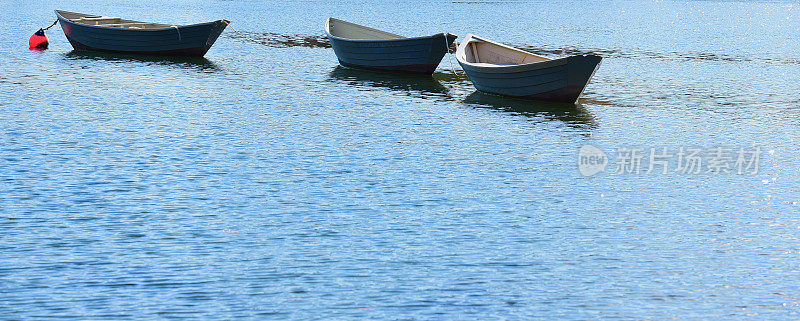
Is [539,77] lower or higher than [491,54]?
lower

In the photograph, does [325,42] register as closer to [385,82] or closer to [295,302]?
[385,82]

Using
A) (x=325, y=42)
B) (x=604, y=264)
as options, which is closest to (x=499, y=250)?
(x=604, y=264)

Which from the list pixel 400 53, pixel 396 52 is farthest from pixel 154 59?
pixel 400 53

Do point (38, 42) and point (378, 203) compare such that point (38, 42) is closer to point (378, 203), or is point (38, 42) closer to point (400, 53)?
point (400, 53)

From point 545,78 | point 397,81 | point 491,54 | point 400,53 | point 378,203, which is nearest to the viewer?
point 378,203

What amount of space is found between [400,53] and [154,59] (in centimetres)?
1113

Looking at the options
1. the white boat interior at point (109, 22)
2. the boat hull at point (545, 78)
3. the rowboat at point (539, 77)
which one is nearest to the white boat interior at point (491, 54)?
the rowboat at point (539, 77)

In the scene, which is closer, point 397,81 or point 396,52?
point 397,81

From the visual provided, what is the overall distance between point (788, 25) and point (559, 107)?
5762 centimetres

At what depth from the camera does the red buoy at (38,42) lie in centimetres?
4097

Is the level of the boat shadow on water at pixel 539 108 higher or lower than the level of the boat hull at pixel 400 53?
lower

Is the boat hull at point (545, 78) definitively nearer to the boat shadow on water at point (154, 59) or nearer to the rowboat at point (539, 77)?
the rowboat at point (539, 77)

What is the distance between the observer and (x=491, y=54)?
30.3 meters

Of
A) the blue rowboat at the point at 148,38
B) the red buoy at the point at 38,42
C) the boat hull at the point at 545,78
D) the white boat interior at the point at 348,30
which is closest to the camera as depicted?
the boat hull at the point at 545,78
